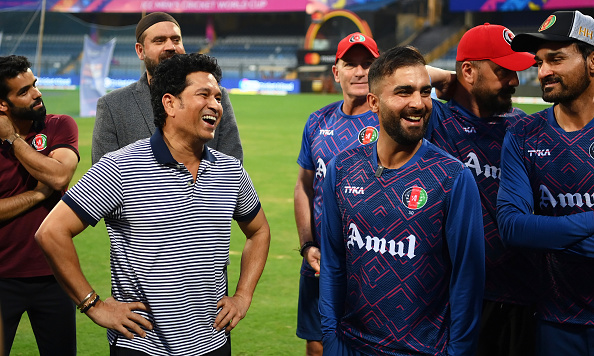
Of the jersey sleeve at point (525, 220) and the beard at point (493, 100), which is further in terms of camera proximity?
the beard at point (493, 100)

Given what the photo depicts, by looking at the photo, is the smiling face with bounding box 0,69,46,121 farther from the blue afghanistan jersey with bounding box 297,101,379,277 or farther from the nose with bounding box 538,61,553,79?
the nose with bounding box 538,61,553,79

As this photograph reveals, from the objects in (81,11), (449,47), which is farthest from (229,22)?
(449,47)

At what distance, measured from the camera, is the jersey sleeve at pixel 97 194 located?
3.02 metres

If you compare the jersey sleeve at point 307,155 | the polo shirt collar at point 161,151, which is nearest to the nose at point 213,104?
the polo shirt collar at point 161,151

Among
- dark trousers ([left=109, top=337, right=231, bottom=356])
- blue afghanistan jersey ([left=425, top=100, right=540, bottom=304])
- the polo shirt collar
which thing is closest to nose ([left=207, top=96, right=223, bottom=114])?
the polo shirt collar

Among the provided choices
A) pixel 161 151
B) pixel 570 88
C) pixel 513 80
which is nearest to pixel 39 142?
pixel 161 151

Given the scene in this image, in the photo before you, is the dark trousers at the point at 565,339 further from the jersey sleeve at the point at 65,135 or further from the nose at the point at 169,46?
the jersey sleeve at the point at 65,135

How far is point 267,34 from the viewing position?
182 ft

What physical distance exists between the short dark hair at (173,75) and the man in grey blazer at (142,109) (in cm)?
101

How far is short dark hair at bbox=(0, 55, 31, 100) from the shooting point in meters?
4.35

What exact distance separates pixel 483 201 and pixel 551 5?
146 ft

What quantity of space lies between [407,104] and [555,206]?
914mm

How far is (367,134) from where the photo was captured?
173 inches

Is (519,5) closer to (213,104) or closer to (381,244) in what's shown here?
(213,104)
